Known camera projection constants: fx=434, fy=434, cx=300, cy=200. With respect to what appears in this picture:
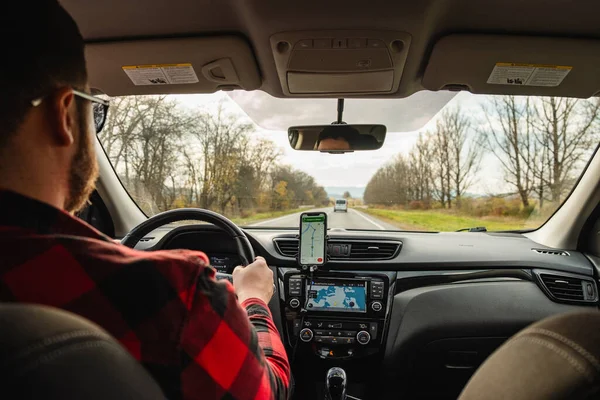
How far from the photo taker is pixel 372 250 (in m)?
3.73

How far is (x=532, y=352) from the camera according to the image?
0.99m

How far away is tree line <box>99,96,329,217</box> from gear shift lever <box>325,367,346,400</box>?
1.66m

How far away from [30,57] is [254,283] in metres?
1.18

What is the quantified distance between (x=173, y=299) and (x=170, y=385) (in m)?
0.20

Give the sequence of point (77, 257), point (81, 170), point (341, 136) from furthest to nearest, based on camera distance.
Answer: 1. point (341, 136)
2. point (81, 170)
3. point (77, 257)

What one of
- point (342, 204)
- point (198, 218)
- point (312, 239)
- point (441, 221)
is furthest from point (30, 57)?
point (441, 221)

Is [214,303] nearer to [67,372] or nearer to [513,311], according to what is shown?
[67,372]

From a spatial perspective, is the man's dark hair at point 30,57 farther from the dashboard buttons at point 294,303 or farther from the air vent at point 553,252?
the air vent at point 553,252

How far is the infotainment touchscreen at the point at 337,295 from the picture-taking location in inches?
140

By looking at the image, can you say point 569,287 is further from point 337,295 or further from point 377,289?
point 337,295

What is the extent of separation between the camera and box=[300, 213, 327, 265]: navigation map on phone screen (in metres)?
3.54

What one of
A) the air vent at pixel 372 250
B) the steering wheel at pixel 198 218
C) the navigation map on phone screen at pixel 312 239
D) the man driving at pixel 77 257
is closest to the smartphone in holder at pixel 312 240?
the navigation map on phone screen at pixel 312 239

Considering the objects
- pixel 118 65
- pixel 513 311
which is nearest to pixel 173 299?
pixel 118 65

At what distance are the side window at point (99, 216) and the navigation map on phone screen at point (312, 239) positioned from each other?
1.96 meters
